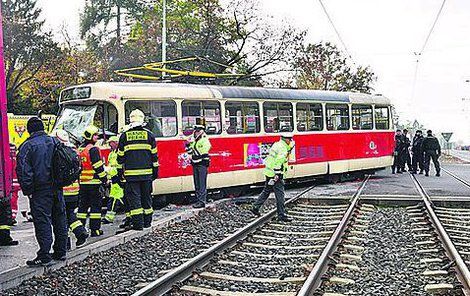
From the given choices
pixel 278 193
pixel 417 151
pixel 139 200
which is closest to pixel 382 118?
pixel 417 151

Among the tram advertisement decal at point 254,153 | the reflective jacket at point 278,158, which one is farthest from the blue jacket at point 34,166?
the tram advertisement decal at point 254,153

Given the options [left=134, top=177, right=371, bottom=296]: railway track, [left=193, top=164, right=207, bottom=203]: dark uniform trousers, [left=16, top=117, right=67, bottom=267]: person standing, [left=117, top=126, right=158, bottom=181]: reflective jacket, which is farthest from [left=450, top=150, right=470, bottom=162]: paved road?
[left=16, top=117, right=67, bottom=267]: person standing

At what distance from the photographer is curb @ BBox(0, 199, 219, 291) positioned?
7.06m

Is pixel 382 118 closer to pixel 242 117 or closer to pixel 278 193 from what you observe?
pixel 242 117

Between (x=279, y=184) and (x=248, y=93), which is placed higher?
(x=248, y=93)

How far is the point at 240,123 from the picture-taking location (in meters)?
16.4

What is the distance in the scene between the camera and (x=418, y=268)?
8.00m

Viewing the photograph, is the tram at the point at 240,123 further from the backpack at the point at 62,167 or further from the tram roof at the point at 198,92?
the backpack at the point at 62,167

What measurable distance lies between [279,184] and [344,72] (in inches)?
1284

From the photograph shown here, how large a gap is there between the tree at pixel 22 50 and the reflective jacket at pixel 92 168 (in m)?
28.0

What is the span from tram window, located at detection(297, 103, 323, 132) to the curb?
694cm

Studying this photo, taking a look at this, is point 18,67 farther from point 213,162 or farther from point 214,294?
point 214,294

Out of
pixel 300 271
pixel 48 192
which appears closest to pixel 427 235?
pixel 300 271

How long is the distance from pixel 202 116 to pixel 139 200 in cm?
526
